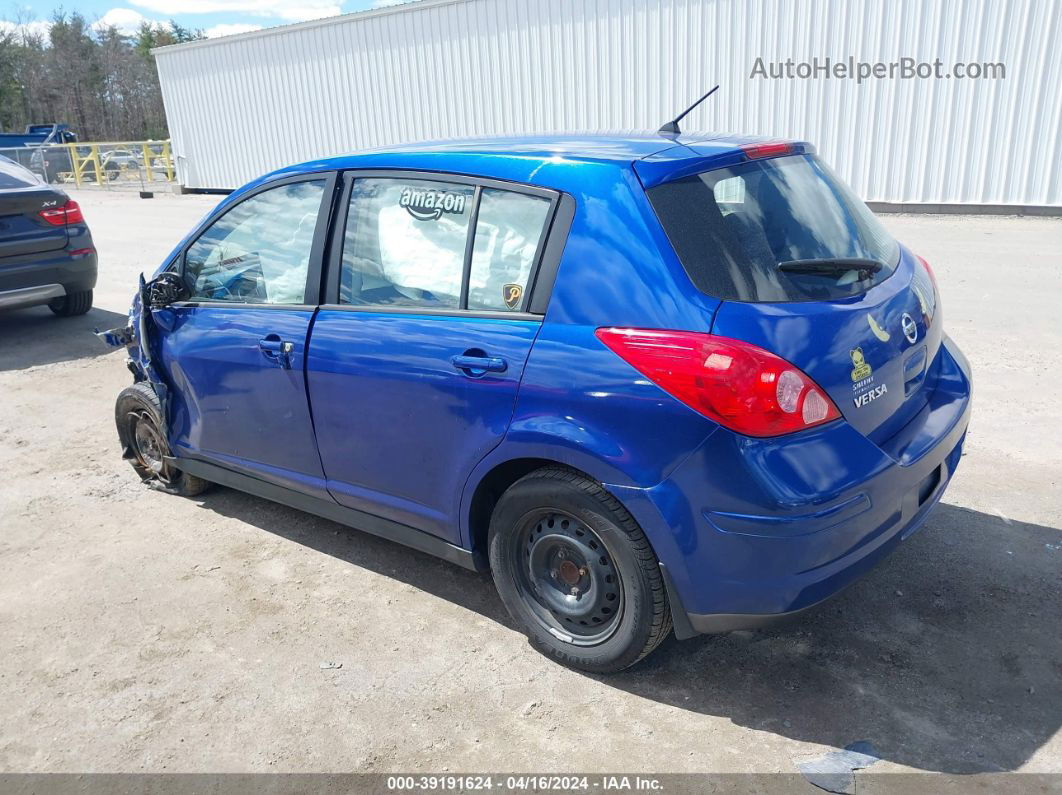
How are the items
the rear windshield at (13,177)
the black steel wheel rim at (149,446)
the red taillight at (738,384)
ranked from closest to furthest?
→ 1. the red taillight at (738,384)
2. the black steel wheel rim at (149,446)
3. the rear windshield at (13,177)

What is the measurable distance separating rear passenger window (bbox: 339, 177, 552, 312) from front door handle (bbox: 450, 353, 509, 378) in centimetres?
19

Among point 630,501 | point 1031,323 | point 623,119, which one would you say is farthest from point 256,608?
point 623,119

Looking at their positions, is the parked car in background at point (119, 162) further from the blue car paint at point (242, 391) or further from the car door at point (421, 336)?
the car door at point (421, 336)

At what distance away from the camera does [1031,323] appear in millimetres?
6949

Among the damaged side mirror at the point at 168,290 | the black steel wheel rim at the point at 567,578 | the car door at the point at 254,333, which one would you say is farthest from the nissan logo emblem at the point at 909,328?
the damaged side mirror at the point at 168,290

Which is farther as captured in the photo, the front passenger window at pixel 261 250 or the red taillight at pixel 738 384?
the front passenger window at pixel 261 250

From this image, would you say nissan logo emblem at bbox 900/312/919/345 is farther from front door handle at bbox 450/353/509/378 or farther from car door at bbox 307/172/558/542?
front door handle at bbox 450/353/509/378

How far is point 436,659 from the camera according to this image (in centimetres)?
327

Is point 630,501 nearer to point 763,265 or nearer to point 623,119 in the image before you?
point 763,265

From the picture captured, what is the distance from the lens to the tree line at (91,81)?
66062 millimetres

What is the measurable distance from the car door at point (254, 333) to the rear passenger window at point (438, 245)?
0.66 feet

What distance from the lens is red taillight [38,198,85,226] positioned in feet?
26.6

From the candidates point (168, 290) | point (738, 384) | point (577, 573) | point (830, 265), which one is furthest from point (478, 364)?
point (168, 290)
